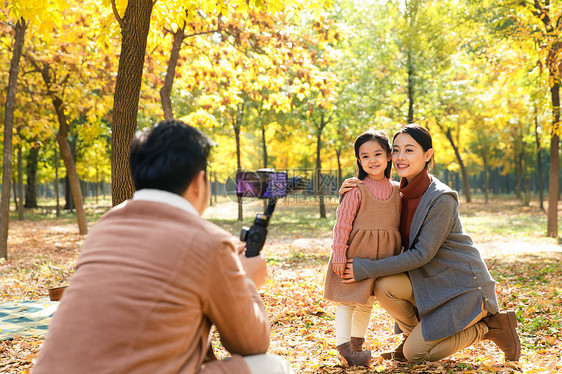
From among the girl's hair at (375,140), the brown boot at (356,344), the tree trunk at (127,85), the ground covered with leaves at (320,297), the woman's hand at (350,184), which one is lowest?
the ground covered with leaves at (320,297)

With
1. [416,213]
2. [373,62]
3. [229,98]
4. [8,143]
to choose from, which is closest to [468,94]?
[373,62]

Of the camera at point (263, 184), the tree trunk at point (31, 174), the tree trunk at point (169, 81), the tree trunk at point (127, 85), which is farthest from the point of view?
the tree trunk at point (31, 174)

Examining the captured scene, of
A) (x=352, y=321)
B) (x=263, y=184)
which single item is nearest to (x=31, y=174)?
(x=352, y=321)

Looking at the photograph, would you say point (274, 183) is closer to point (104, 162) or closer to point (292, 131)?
point (292, 131)

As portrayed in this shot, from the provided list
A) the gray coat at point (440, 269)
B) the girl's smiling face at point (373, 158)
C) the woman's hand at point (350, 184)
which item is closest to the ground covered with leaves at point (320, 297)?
the gray coat at point (440, 269)

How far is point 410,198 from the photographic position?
12.2 ft

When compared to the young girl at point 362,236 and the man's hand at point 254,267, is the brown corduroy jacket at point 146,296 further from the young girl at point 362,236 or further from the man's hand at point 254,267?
the young girl at point 362,236

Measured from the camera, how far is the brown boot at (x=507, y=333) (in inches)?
139

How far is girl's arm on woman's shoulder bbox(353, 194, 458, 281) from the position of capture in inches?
136

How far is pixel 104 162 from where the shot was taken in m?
28.7

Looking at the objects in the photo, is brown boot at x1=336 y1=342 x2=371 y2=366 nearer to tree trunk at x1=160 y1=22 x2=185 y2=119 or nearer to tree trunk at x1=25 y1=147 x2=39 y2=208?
tree trunk at x1=160 y1=22 x2=185 y2=119

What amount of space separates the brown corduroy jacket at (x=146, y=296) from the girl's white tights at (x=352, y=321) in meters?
2.02

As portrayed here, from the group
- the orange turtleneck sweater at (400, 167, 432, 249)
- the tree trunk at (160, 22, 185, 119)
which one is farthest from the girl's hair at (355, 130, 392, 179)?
the tree trunk at (160, 22, 185, 119)

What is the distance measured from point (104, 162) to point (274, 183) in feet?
92.0
